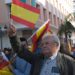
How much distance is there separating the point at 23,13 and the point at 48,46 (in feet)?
4.61

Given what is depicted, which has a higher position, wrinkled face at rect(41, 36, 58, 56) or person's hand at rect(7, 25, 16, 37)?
person's hand at rect(7, 25, 16, 37)

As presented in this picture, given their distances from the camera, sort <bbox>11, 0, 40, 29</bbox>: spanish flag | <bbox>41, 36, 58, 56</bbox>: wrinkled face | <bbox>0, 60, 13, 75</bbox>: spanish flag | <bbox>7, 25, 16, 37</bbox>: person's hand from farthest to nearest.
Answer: <bbox>11, 0, 40, 29</bbox>: spanish flag
<bbox>0, 60, 13, 75</bbox>: spanish flag
<bbox>7, 25, 16, 37</bbox>: person's hand
<bbox>41, 36, 58, 56</bbox>: wrinkled face

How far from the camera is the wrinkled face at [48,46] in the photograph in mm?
4727

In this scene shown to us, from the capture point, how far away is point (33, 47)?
19.7 feet

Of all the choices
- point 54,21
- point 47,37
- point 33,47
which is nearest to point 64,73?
point 47,37

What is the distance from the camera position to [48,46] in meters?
4.76

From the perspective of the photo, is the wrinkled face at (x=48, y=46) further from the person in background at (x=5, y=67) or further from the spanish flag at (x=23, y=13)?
the spanish flag at (x=23, y=13)

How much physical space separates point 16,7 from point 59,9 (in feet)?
149

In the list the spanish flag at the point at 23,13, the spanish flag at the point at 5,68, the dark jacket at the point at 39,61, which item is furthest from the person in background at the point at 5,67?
the spanish flag at the point at 23,13

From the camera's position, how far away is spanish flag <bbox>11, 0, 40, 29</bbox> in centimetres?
574

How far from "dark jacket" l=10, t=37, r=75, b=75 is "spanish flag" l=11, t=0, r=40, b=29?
2.08 feet

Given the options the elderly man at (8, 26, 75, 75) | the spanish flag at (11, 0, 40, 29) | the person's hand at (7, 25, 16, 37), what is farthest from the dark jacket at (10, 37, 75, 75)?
the spanish flag at (11, 0, 40, 29)

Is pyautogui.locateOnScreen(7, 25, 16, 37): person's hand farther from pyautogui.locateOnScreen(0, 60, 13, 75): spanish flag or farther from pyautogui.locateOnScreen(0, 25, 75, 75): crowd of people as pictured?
pyautogui.locateOnScreen(0, 60, 13, 75): spanish flag

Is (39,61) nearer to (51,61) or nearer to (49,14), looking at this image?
(51,61)
